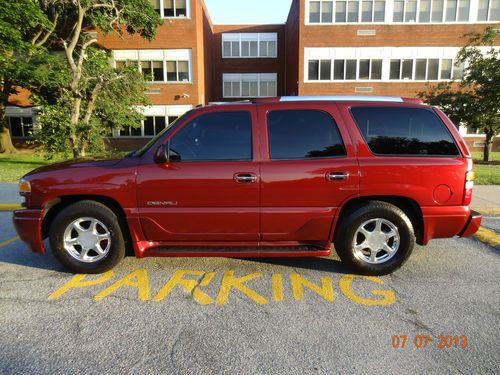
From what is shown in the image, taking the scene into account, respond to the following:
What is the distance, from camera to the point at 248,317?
2.94 m

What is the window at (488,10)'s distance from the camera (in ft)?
81.8

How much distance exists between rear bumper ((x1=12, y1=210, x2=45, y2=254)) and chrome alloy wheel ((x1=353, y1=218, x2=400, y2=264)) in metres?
3.45

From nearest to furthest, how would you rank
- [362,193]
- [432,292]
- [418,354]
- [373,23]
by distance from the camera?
[418,354] < [432,292] < [362,193] < [373,23]

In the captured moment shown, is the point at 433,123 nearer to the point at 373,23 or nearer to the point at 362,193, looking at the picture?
the point at 362,193

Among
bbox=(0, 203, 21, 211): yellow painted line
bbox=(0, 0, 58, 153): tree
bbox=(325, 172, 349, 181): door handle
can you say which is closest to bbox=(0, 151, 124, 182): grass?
bbox=(0, 0, 58, 153): tree

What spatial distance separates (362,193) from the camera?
3.63m

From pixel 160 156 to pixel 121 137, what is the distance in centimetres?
2425

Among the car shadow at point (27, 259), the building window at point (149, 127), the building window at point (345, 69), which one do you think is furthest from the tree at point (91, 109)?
the building window at point (345, 69)

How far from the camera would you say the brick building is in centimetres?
2497

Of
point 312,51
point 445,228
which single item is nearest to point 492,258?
point 445,228

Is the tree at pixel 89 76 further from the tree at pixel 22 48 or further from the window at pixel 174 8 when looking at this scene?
the window at pixel 174 8

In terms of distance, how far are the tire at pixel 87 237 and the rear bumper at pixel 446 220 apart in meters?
3.33

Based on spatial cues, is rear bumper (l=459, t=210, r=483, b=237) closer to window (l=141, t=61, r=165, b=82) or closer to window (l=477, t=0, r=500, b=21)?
window (l=141, t=61, r=165, b=82)
